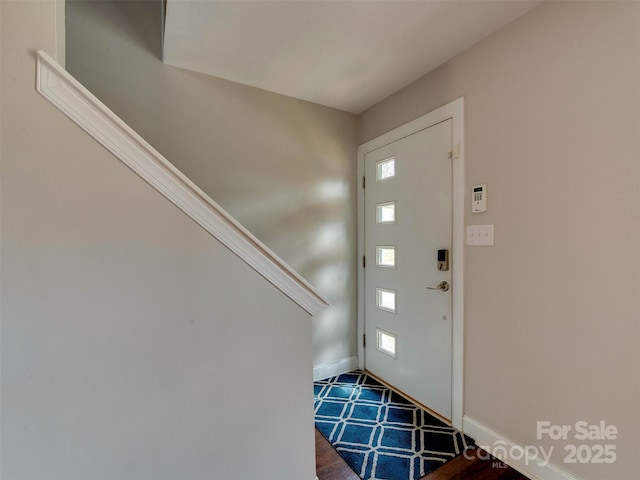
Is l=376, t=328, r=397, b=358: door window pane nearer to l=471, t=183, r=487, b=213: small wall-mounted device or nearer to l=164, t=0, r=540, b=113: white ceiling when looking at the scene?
l=471, t=183, r=487, b=213: small wall-mounted device

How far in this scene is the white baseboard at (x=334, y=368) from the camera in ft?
7.85

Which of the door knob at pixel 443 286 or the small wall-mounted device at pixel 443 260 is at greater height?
the small wall-mounted device at pixel 443 260

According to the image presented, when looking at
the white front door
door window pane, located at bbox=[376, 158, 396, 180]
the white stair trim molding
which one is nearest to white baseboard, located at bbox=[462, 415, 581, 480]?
the white front door

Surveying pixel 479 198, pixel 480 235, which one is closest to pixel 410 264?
pixel 480 235

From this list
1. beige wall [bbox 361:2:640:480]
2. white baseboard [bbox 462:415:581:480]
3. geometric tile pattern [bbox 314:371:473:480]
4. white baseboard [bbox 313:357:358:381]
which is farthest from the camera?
white baseboard [bbox 313:357:358:381]

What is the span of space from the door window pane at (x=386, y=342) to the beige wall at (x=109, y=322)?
4.28 feet

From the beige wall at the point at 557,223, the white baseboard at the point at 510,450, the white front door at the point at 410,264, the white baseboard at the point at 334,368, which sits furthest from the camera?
the white baseboard at the point at 334,368

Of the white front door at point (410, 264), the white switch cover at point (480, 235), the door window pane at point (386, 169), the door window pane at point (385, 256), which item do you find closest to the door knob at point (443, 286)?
the white front door at point (410, 264)

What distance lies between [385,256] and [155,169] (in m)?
1.78

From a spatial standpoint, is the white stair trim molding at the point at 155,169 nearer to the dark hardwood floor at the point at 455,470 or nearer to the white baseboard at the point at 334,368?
the dark hardwood floor at the point at 455,470

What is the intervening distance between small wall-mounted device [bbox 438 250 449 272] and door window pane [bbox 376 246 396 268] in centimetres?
42

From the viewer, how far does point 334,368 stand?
246 cm

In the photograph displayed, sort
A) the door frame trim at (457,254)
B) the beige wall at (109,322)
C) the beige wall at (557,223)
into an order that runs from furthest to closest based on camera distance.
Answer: the door frame trim at (457,254) → the beige wall at (557,223) → the beige wall at (109,322)

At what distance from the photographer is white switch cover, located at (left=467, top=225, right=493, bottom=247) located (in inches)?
62.2
